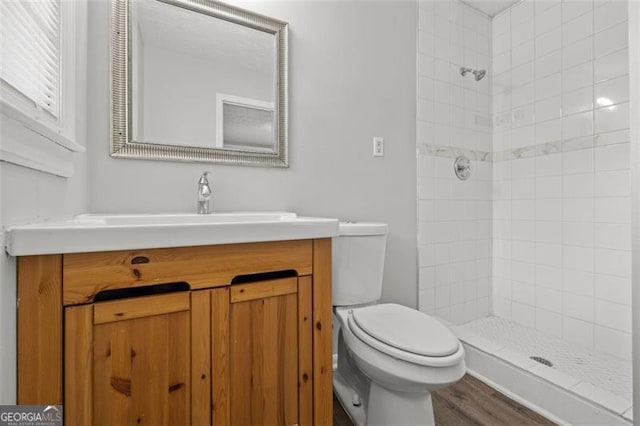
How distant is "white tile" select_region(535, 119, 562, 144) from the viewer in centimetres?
183

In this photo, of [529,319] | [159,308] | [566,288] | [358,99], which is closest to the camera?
[159,308]

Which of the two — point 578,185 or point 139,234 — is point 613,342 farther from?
point 139,234

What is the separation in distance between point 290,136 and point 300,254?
759mm

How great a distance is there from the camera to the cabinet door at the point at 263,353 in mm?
778

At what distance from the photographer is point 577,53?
175cm

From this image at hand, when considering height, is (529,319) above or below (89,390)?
below

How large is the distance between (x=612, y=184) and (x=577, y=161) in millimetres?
215

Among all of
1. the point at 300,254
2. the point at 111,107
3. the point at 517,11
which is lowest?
the point at 300,254

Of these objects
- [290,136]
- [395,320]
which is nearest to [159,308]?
[395,320]

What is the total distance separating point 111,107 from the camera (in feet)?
3.75

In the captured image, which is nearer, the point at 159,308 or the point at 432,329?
the point at 159,308

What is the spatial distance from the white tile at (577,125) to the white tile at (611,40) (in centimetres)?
33

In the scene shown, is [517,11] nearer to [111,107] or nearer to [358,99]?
[358,99]

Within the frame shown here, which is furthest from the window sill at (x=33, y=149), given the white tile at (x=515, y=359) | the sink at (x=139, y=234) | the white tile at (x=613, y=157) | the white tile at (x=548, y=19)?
the white tile at (x=548, y=19)
